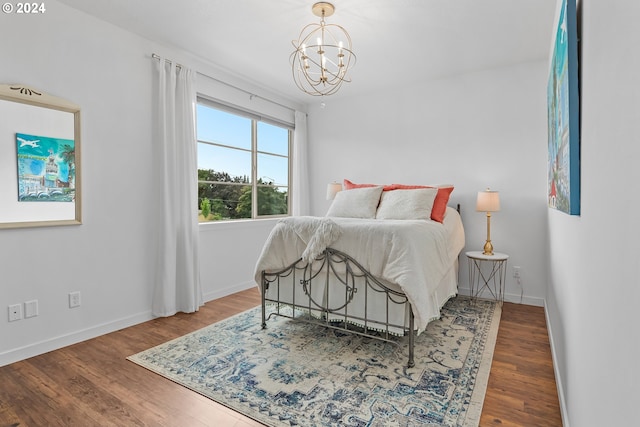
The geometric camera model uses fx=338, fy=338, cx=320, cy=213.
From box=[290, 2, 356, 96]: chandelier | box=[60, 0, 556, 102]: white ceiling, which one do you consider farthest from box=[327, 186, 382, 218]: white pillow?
box=[60, 0, 556, 102]: white ceiling

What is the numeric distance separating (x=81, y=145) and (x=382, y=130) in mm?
3287

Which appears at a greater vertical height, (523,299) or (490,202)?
(490,202)

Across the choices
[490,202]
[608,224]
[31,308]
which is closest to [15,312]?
[31,308]

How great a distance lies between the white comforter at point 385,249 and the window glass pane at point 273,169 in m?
1.96

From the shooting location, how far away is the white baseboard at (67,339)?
2.28 metres

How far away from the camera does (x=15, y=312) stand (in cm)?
230

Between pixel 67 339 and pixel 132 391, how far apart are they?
1048 mm

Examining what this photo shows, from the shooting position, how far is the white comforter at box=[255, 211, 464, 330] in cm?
217

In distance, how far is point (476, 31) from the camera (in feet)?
9.48

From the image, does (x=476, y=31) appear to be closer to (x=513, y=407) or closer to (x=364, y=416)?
(x=513, y=407)

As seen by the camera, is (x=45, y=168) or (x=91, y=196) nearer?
(x=45, y=168)

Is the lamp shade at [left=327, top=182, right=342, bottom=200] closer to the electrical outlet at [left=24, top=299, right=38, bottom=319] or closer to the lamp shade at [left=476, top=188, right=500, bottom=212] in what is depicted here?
the lamp shade at [left=476, top=188, right=500, bottom=212]

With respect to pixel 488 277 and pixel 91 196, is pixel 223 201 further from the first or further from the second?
pixel 488 277

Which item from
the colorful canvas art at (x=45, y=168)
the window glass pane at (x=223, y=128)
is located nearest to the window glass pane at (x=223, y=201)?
the window glass pane at (x=223, y=128)
